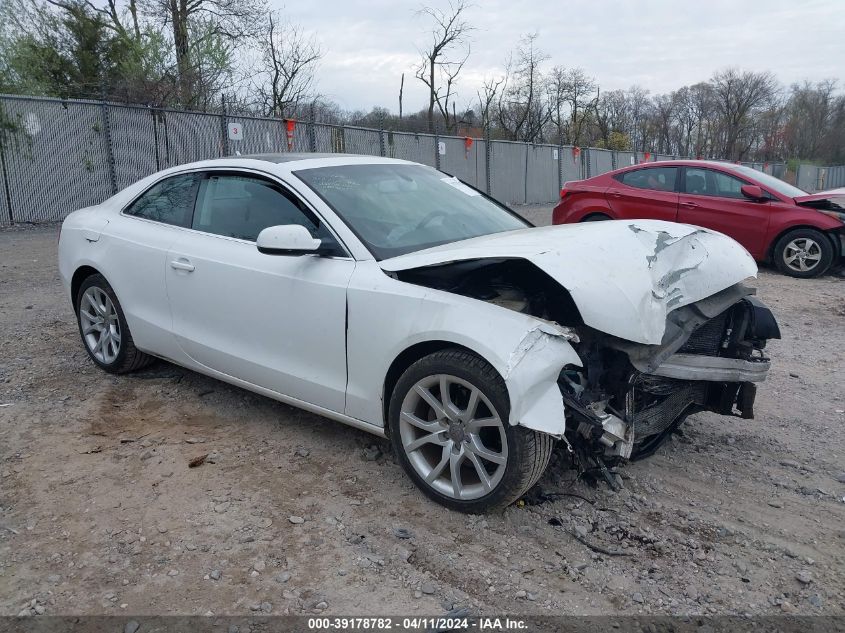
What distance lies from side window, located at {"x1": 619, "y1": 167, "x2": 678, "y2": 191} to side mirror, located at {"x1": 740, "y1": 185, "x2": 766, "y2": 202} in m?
0.93

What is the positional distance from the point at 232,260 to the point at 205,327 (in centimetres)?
47

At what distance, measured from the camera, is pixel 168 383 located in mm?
4812

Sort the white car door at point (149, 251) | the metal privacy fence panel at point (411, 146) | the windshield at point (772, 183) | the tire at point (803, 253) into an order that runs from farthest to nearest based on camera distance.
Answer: the metal privacy fence panel at point (411, 146) < the windshield at point (772, 183) < the tire at point (803, 253) < the white car door at point (149, 251)

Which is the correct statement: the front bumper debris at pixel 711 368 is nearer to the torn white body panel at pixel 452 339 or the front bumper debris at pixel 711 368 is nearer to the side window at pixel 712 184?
the torn white body panel at pixel 452 339

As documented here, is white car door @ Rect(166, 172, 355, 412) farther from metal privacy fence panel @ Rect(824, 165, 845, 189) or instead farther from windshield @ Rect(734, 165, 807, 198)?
metal privacy fence panel @ Rect(824, 165, 845, 189)

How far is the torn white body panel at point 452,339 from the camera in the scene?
274cm

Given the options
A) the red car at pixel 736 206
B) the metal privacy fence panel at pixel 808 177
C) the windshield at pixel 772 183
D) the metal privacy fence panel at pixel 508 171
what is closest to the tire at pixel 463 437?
the red car at pixel 736 206

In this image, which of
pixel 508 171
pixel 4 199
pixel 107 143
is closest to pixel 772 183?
pixel 107 143

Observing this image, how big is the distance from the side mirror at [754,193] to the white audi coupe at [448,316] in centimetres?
608

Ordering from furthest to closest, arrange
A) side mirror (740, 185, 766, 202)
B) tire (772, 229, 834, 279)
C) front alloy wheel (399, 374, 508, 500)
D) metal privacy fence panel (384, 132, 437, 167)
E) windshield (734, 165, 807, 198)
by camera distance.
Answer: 1. metal privacy fence panel (384, 132, 437, 167)
2. windshield (734, 165, 807, 198)
3. side mirror (740, 185, 766, 202)
4. tire (772, 229, 834, 279)
5. front alloy wheel (399, 374, 508, 500)

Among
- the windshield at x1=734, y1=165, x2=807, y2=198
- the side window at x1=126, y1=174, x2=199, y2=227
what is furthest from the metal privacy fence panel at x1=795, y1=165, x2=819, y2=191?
the side window at x1=126, y1=174, x2=199, y2=227

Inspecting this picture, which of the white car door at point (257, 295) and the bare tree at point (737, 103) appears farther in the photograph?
the bare tree at point (737, 103)

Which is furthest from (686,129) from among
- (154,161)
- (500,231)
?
(500,231)

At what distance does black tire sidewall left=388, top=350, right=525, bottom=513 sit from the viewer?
2.82 metres
